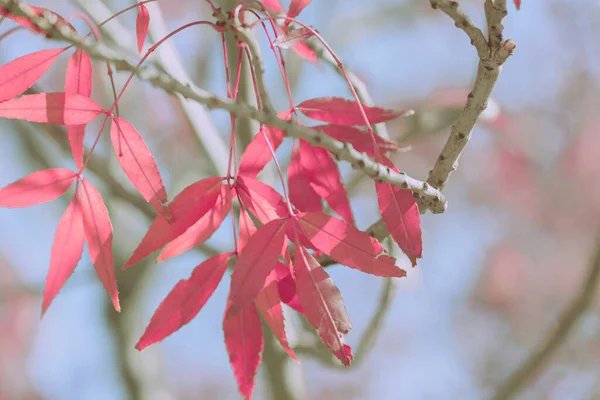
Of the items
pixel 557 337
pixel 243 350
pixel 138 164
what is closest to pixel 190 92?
pixel 138 164

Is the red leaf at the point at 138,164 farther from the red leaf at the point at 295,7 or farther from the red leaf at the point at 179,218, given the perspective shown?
the red leaf at the point at 295,7

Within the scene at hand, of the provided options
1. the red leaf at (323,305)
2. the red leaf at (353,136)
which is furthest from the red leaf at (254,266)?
the red leaf at (353,136)

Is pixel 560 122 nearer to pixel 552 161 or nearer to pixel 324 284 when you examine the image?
pixel 552 161

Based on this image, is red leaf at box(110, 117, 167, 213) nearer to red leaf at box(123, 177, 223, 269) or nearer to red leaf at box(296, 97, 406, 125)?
red leaf at box(123, 177, 223, 269)

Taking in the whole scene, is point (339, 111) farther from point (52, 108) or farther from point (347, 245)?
point (52, 108)

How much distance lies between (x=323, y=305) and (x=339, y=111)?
19cm

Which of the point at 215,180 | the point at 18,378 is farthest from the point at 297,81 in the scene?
the point at 18,378

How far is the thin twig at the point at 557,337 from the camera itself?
0.98 metres

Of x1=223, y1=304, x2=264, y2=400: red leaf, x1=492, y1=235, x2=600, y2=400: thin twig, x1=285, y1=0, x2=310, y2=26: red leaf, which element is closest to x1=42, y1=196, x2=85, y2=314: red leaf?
x1=223, y1=304, x2=264, y2=400: red leaf

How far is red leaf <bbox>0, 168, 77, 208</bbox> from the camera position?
1.83ft

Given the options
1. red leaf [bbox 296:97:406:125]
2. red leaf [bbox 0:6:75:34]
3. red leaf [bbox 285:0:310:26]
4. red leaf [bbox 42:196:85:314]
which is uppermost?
red leaf [bbox 285:0:310:26]

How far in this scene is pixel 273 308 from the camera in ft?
1.83

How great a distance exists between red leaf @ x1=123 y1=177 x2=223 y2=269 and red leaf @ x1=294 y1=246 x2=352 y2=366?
98 mm

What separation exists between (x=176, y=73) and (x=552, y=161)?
8.22ft
